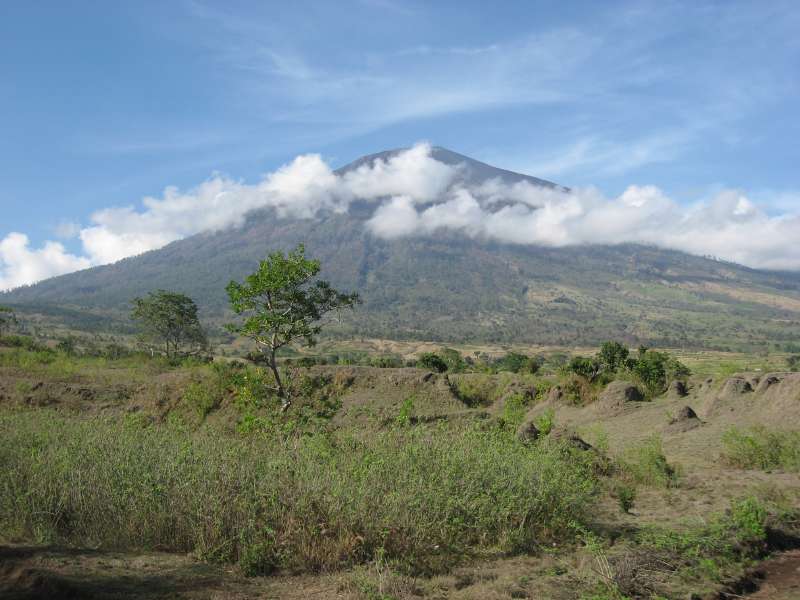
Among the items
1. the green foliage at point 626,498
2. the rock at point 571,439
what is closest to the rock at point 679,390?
the rock at point 571,439

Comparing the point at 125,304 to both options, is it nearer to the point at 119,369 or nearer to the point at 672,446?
the point at 119,369

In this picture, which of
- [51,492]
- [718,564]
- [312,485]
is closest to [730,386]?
[718,564]

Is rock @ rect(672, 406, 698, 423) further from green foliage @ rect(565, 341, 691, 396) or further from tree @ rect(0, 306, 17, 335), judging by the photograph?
tree @ rect(0, 306, 17, 335)

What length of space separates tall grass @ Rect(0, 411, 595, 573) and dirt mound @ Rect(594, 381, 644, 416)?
34.4 feet

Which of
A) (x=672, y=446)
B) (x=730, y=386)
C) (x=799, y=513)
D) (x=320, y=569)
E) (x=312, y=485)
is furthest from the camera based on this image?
(x=730, y=386)

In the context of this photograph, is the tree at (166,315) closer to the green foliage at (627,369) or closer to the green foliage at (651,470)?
the green foliage at (627,369)

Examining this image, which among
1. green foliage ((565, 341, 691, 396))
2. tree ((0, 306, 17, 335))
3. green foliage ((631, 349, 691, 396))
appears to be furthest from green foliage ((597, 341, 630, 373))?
tree ((0, 306, 17, 335))

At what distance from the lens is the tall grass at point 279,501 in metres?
5.66

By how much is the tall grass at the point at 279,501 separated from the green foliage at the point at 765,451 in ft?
16.9

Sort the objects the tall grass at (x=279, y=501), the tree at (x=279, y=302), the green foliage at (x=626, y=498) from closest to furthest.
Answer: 1. the tall grass at (x=279, y=501)
2. the green foliage at (x=626, y=498)
3. the tree at (x=279, y=302)

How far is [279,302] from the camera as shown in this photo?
14.1 m

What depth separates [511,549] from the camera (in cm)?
633

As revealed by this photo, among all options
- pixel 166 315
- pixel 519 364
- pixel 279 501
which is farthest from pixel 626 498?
pixel 166 315

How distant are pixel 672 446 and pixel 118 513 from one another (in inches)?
440
